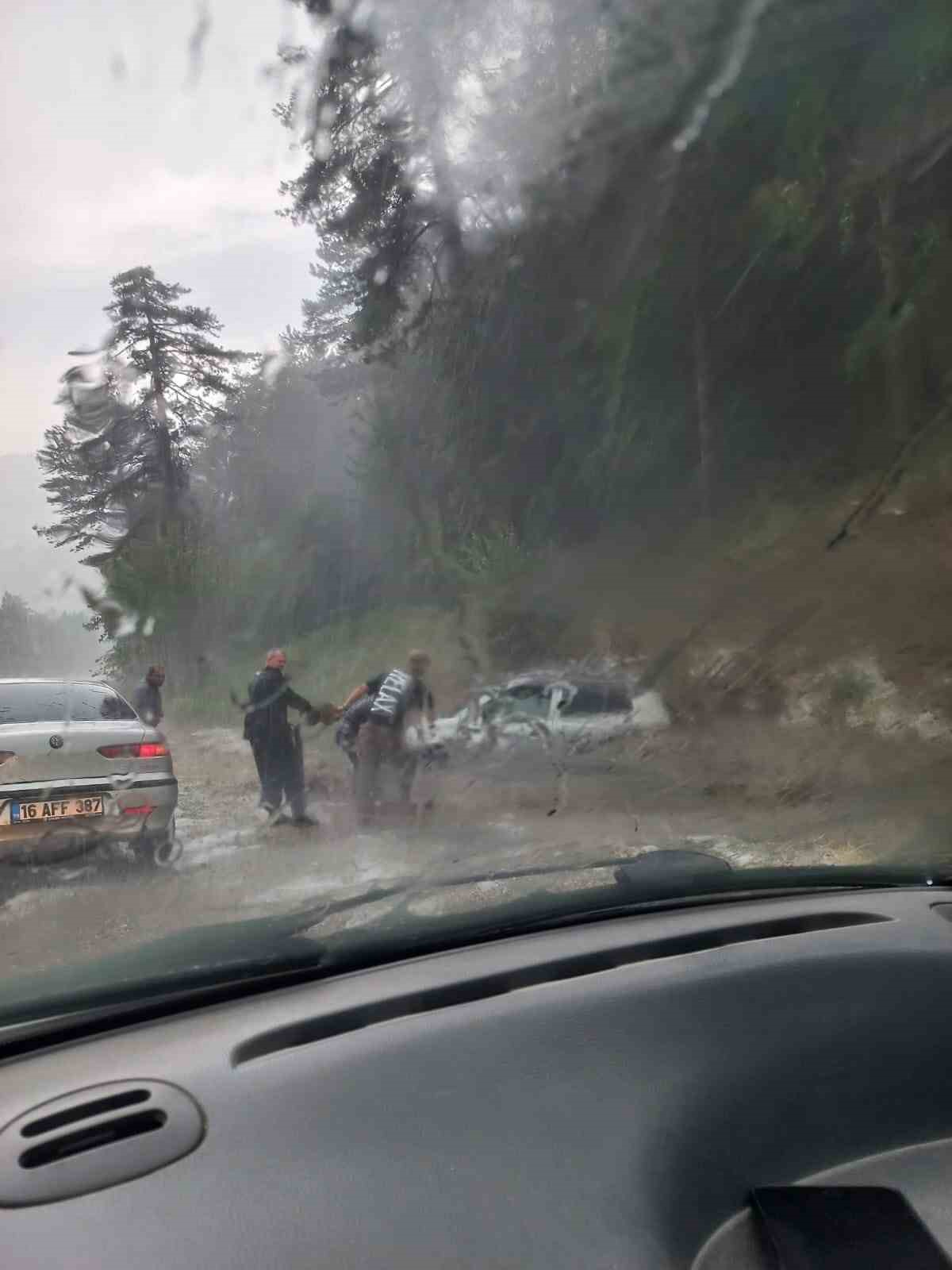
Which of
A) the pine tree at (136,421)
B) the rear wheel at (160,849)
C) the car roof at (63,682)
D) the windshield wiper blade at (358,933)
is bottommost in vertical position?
the windshield wiper blade at (358,933)

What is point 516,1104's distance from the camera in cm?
250

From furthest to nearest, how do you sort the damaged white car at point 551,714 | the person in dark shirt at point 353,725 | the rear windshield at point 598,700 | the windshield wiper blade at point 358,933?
the rear windshield at point 598,700, the damaged white car at point 551,714, the person in dark shirt at point 353,725, the windshield wiper blade at point 358,933

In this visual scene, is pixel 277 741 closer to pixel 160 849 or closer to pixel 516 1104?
pixel 160 849

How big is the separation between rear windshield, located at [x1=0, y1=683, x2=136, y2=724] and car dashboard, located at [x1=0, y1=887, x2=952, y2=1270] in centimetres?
198

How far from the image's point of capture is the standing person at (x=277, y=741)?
4680 millimetres

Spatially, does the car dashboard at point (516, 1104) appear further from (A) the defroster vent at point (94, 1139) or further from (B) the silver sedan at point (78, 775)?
(B) the silver sedan at point (78, 775)

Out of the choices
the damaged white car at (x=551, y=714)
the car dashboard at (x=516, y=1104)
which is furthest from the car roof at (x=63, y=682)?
the car dashboard at (x=516, y=1104)

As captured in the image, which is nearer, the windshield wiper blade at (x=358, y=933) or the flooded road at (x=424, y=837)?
the windshield wiper blade at (x=358, y=933)

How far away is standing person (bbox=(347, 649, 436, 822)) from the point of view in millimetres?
4867

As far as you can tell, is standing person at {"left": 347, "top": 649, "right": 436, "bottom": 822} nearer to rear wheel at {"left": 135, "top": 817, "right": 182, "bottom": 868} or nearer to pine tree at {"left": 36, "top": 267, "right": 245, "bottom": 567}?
rear wheel at {"left": 135, "top": 817, "right": 182, "bottom": 868}

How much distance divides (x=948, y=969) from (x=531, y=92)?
4.41 meters

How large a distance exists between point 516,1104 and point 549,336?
443 centimetres

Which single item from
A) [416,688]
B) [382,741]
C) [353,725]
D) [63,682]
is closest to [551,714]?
[416,688]

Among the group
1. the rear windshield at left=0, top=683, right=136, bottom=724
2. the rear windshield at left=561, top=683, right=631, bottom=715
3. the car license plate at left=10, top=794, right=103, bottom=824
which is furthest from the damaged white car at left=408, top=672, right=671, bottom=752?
the car license plate at left=10, top=794, right=103, bottom=824
